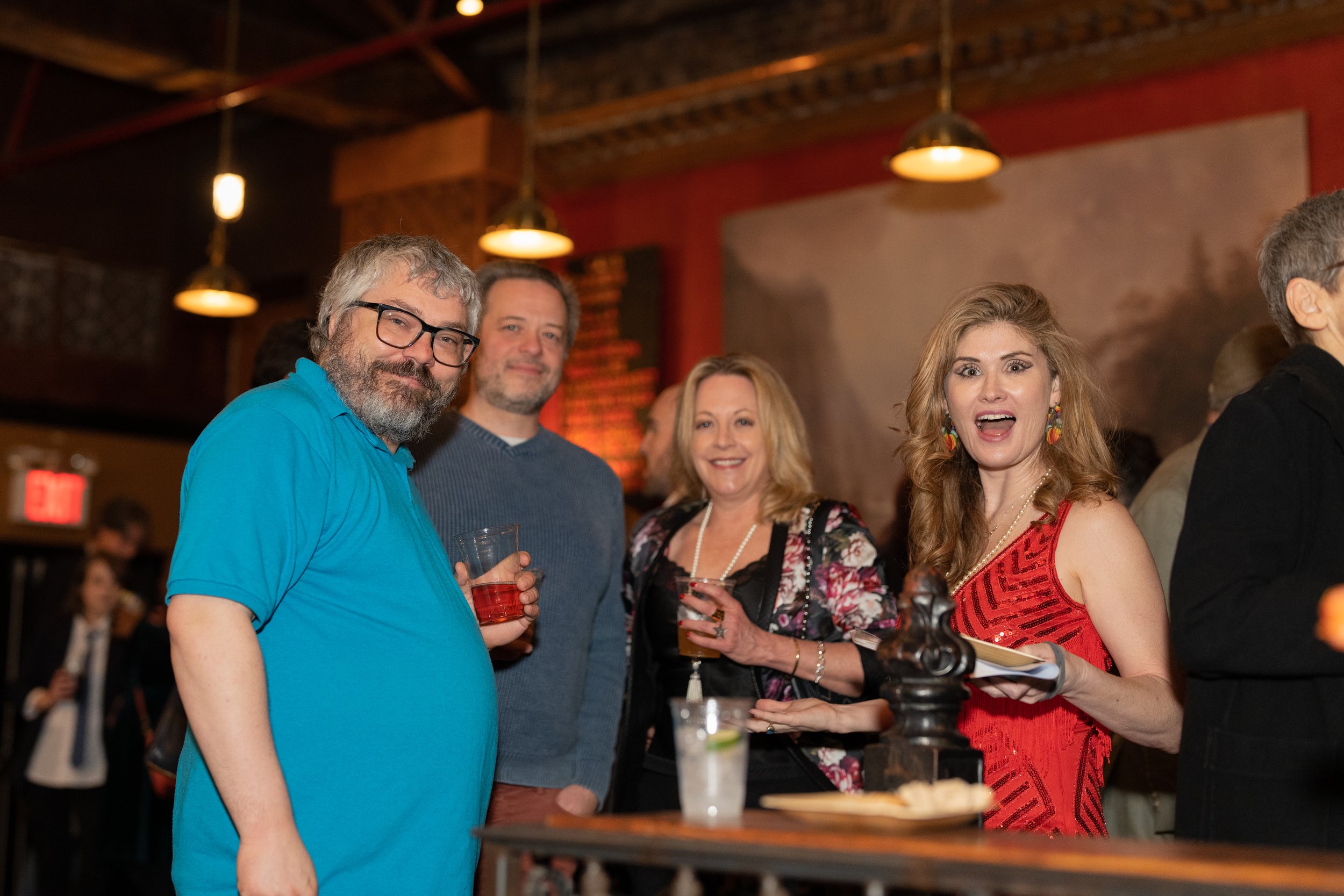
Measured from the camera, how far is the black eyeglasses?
2.13 m

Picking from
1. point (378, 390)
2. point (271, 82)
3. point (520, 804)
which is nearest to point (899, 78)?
point (271, 82)

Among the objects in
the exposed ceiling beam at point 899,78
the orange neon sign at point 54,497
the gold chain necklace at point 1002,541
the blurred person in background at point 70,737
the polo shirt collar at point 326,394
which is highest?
the exposed ceiling beam at point 899,78

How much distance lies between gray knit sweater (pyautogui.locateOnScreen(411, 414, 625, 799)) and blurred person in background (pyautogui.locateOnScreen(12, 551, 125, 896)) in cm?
321

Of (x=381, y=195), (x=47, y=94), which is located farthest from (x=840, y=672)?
(x=47, y=94)

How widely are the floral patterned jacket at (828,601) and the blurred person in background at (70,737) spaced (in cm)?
351

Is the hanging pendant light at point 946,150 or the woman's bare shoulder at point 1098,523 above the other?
the hanging pendant light at point 946,150

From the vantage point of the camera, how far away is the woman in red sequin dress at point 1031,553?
2.02m

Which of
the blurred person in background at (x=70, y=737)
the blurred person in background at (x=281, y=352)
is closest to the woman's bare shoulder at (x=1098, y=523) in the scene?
the blurred person in background at (x=281, y=352)

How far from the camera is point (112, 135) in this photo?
7.98m

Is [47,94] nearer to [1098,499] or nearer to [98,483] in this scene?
[98,483]

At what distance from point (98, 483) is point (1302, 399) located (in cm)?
937

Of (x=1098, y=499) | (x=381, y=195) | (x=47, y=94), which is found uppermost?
(x=47, y=94)

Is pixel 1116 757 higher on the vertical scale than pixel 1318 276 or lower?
lower

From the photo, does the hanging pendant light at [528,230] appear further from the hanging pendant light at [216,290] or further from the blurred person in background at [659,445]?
the hanging pendant light at [216,290]
